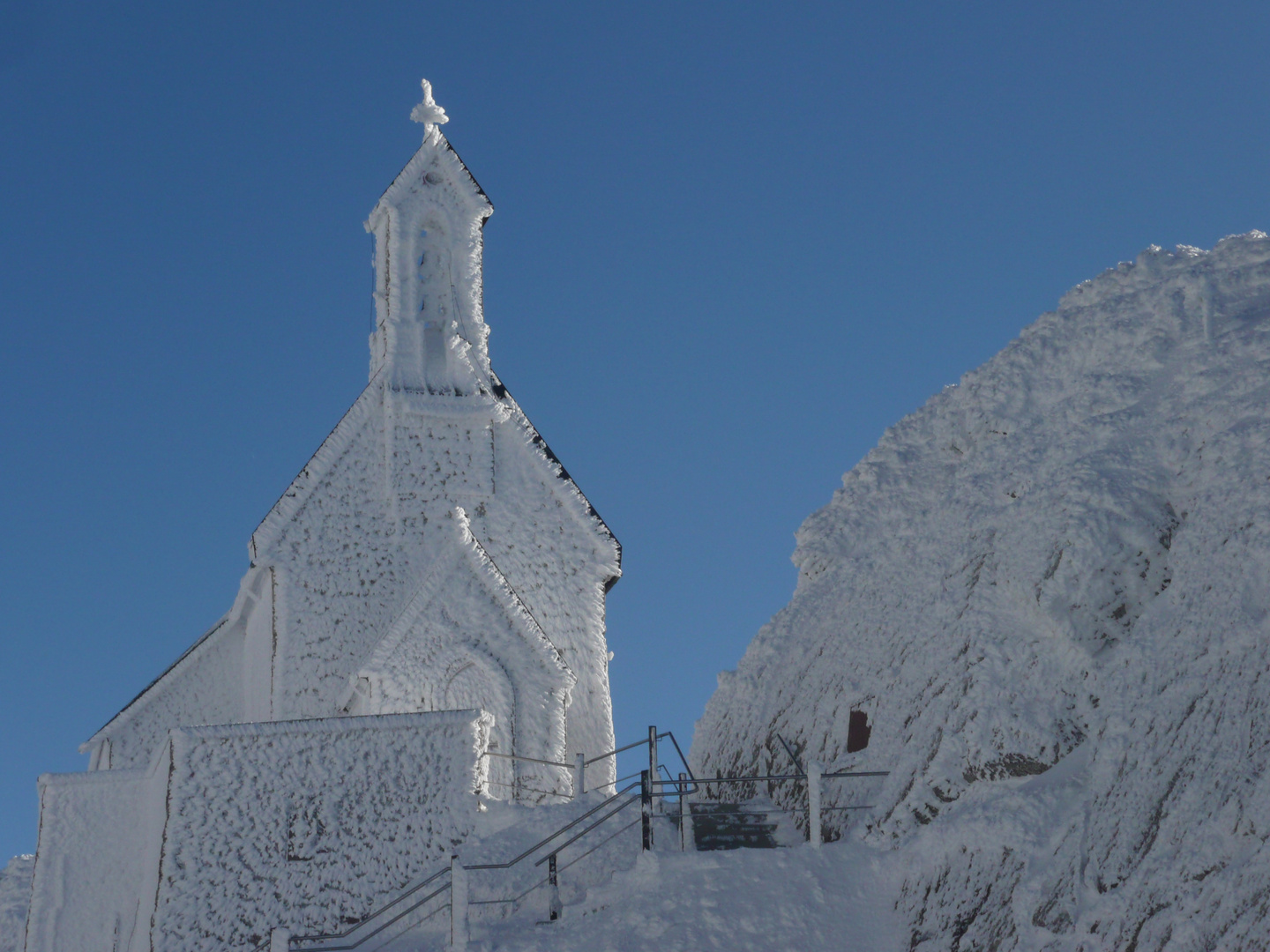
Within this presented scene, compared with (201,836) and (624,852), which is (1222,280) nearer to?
(624,852)

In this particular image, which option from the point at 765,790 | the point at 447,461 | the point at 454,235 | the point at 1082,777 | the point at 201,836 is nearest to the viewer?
the point at 1082,777

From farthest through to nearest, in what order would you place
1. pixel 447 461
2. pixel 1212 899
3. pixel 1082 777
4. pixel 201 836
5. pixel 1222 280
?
pixel 447 461 → pixel 1222 280 → pixel 201 836 → pixel 1082 777 → pixel 1212 899

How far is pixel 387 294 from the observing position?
2645 centimetres

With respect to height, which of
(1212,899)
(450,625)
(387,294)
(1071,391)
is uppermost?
(387,294)

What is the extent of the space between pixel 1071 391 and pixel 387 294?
12.3 metres

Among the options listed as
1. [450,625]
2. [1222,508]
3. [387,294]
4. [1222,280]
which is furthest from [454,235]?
[1222,508]

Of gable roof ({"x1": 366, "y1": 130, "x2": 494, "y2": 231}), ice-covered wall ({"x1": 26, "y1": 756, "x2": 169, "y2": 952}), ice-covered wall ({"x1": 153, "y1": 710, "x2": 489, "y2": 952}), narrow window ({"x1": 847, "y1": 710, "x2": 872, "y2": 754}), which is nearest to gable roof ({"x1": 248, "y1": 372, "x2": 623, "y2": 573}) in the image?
gable roof ({"x1": 366, "y1": 130, "x2": 494, "y2": 231})

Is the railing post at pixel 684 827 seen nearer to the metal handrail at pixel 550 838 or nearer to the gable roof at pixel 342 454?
the metal handrail at pixel 550 838

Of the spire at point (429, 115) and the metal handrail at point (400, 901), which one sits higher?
the spire at point (429, 115)

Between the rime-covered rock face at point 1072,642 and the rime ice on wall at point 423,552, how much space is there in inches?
136

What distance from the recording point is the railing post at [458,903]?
16.2 meters

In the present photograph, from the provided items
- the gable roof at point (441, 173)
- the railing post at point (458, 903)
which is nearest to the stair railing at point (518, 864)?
the railing post at point (458, 903)

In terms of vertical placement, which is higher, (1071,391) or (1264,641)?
(1071,391)

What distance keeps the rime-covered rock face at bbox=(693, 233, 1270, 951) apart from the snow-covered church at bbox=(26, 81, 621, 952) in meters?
3.71
